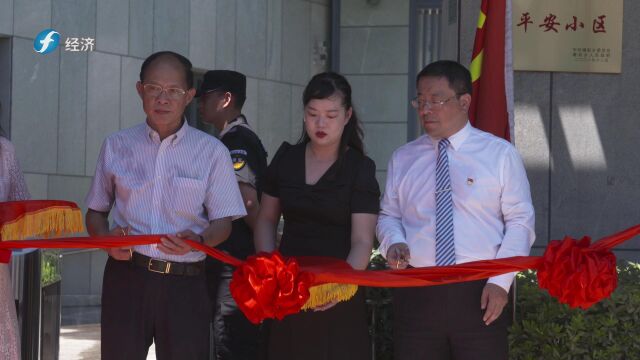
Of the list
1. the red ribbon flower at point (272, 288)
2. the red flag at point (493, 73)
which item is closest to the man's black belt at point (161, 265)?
the red ribbon flower at point (272, 288)

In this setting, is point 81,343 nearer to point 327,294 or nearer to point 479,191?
point 327,294

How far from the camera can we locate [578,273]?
4.42 meters

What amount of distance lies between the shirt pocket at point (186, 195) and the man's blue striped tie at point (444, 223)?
104 cm

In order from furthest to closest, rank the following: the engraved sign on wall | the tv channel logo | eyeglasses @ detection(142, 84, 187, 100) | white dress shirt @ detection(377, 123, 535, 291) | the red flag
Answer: the tv channel logo
the engraved sign on wall
the red flag
eyeglasses @ detection(142, 84, 187, 100)
white dress shirt @ detection(377, 123, 535, 291)

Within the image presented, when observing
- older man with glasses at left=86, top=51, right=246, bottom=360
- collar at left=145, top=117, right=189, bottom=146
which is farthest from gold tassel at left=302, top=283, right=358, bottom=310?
collar at left=145, top=117, right=189, bottom=146

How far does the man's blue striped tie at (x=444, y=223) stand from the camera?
15.4 ft

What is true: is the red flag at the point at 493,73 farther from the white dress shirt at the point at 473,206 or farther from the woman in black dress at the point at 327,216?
the woman in black dress at the point at 327,216

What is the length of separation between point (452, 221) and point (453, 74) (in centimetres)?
Answer: 66

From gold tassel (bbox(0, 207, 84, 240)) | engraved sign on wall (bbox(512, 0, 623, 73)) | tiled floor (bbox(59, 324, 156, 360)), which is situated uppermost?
engraved sign on wall (bbox(512, 0, 623, 73))

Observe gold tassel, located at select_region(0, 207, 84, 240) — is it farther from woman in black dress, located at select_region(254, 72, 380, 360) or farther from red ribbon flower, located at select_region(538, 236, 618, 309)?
red ribbon flower, located at select_region(538, 236, 618, 309)

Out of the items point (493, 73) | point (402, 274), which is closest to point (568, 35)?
point (493, 73)

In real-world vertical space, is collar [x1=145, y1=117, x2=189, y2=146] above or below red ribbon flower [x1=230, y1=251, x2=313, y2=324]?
above

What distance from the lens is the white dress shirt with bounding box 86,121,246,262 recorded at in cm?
480

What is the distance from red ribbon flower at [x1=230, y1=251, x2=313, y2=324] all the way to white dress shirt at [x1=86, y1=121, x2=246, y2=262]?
0.44m
